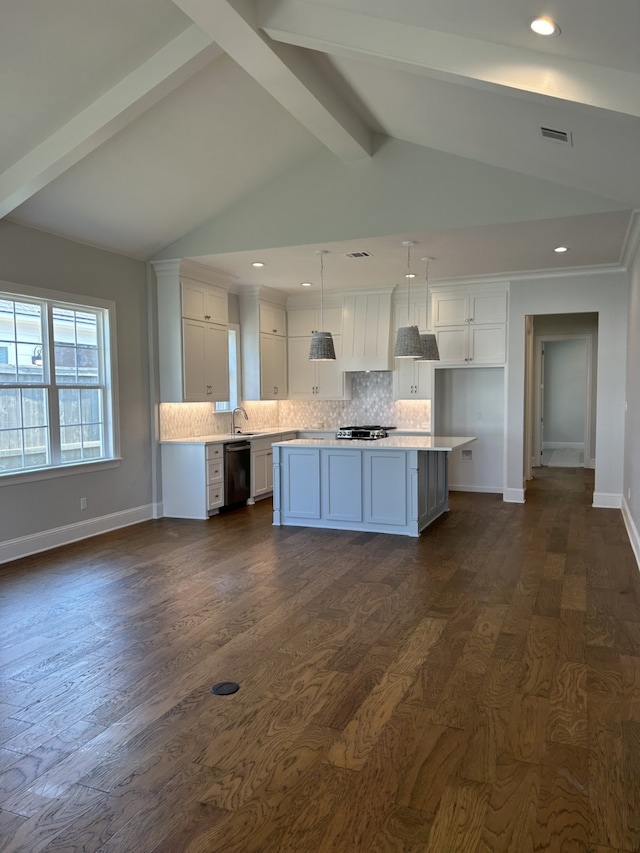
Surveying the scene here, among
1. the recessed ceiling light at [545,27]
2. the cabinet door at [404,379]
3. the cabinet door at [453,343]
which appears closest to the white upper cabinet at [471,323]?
the cabinet door at [453,343]

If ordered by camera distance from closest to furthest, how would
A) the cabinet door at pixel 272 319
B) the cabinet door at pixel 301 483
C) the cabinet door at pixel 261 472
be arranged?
1. the cabinet door at pixel 301 483
2. the cabinet door at pixel 261 472
3. the cabinet door at pixel 272 319

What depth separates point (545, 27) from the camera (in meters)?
2.91

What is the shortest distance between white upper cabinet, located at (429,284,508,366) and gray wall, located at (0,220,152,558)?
3753mm

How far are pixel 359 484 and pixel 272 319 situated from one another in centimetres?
358

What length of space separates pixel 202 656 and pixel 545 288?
5937mm

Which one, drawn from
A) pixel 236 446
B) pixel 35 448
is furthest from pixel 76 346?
pixel 236 446

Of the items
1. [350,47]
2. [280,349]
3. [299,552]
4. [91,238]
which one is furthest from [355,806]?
[280,349]

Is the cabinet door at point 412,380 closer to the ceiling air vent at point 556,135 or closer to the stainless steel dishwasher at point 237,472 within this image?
the stainless steel dishwasher at point 237,472

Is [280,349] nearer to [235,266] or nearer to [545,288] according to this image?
[235,266]

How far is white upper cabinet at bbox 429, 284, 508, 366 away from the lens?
768cm

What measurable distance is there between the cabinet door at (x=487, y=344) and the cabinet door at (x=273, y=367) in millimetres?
2759

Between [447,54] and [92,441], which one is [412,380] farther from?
[447,54]

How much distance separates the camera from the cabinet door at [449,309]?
786cm

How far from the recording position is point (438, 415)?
334 inches
